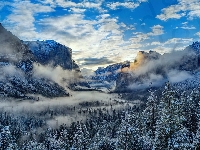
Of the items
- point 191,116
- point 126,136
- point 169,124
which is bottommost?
point 126,136

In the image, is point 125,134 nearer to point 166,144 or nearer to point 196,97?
point 166,144

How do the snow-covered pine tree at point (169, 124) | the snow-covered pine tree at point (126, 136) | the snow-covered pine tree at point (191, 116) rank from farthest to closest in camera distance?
the snow-covered pine tree at point (191, 116), the snow-covered pine tree at point (126, 136), the snow-covered pine tree at point (169, 124)

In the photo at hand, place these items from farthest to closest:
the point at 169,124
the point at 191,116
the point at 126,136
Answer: the point at 191,116
the point at 126,136
the point at 169,124

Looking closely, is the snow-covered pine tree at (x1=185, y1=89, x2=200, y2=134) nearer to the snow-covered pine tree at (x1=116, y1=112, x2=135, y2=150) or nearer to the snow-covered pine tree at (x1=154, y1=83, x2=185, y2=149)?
the snow-covered pine tree at (x1=116, y1=112, x2=135, y2=150)

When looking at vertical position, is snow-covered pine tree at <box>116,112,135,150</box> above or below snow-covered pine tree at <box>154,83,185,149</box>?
below

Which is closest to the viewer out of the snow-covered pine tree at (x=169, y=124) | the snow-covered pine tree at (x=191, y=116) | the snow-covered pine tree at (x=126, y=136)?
the snow-covered pine tree at (x=169, y=124)

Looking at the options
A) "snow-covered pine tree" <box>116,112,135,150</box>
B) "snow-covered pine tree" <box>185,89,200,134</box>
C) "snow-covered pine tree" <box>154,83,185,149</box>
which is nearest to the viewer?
"snow-covered pine tree" <box>154,83,185,149</box>

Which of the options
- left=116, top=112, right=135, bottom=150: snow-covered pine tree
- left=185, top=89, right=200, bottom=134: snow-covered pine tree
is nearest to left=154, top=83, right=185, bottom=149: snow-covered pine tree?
left=116, top=112, right=135, bottom=150: snow-covered pine tree

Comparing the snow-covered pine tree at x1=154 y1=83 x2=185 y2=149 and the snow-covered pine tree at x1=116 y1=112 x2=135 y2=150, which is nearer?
the snow-covered pine tree at x1=154 y1=83 x2=185 y2=149

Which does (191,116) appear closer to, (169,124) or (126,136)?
(126,136)

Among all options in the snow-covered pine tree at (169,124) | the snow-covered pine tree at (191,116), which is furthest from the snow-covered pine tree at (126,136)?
the snow-covered pine tree at (191,116)

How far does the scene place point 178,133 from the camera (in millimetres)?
37906

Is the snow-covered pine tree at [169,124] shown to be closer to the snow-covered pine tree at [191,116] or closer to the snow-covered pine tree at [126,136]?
the snow-covered pine tree at [126,136]

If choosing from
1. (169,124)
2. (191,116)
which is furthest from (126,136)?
(191,116)
